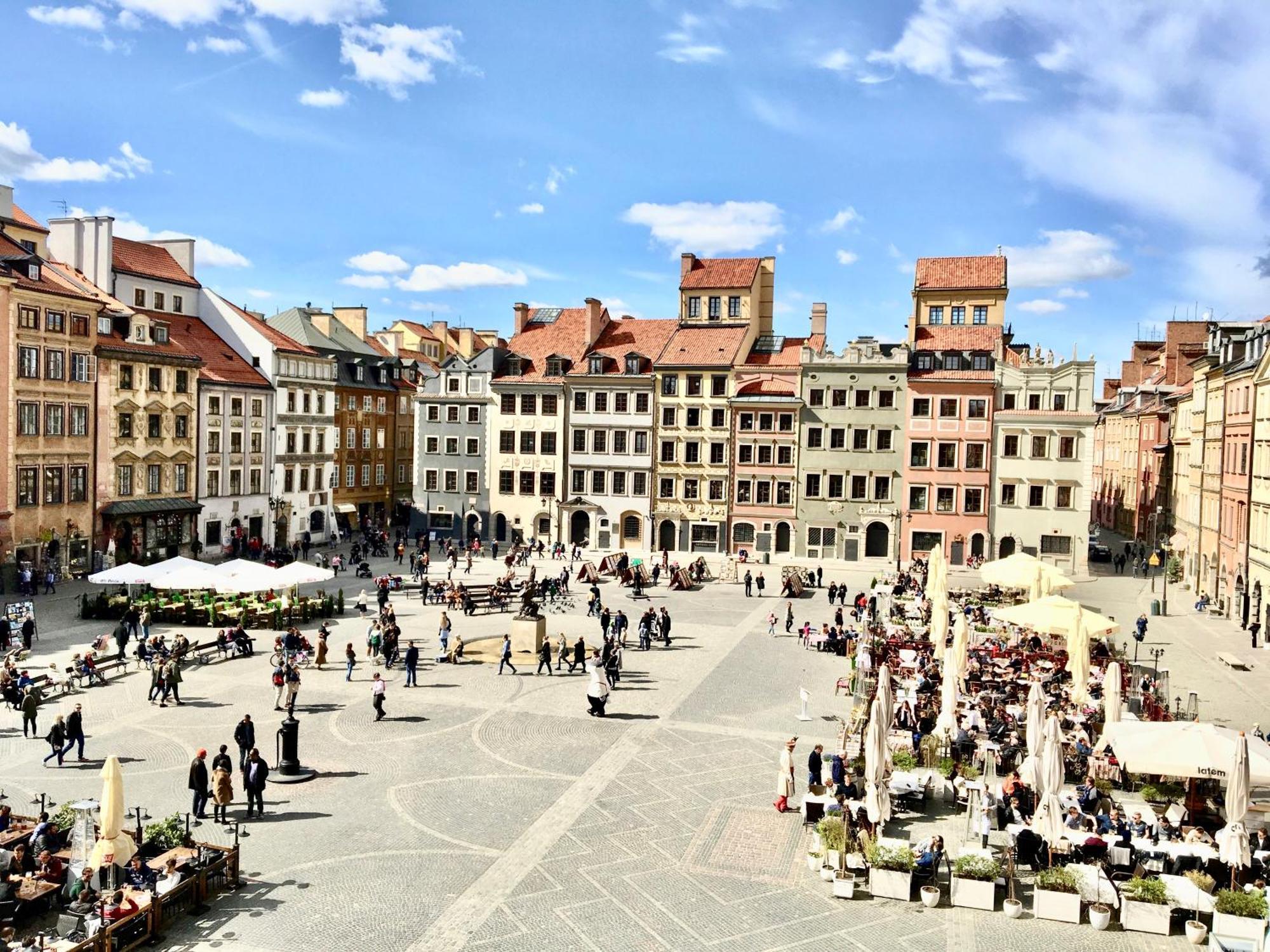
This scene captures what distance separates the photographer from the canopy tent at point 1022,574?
35.8m

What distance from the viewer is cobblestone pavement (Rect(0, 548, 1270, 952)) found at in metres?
15.6

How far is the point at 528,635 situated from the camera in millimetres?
34781

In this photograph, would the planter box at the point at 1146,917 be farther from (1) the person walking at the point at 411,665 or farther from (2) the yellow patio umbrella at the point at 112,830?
(1) the person walking at the point at 411,665

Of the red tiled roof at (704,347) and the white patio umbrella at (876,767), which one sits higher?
the red tiled roof at (704,347)

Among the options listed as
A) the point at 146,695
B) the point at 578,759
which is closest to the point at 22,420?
the point at 146,695

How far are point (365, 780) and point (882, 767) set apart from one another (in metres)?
10.7

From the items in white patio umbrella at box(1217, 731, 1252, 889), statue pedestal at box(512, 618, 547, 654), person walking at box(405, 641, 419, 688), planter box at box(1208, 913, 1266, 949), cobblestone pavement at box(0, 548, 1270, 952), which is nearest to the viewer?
planter box at box(1208, 913, 1266, 949)

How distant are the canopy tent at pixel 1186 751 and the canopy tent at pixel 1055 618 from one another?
8.51 metres

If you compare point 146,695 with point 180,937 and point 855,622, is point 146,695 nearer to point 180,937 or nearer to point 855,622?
point 180,937

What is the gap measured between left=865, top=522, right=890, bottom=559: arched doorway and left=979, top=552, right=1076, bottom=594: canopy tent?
22451 millimetres

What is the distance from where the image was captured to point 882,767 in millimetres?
19047

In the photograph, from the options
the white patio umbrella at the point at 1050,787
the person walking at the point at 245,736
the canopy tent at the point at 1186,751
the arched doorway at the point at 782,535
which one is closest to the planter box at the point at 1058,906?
the white patio umbrella at the point at 1050,787

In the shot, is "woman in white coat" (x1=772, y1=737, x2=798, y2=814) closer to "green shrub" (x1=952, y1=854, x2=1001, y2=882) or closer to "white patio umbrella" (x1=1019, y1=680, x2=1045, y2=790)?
"green shrub" (x1=952, y1=854, x2=1001, y2=882)

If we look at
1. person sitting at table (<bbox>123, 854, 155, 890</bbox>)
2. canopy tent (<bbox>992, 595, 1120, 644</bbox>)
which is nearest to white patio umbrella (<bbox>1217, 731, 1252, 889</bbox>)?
canopy tent (<bbox>992, 595, 1120, 644</bbox>)
